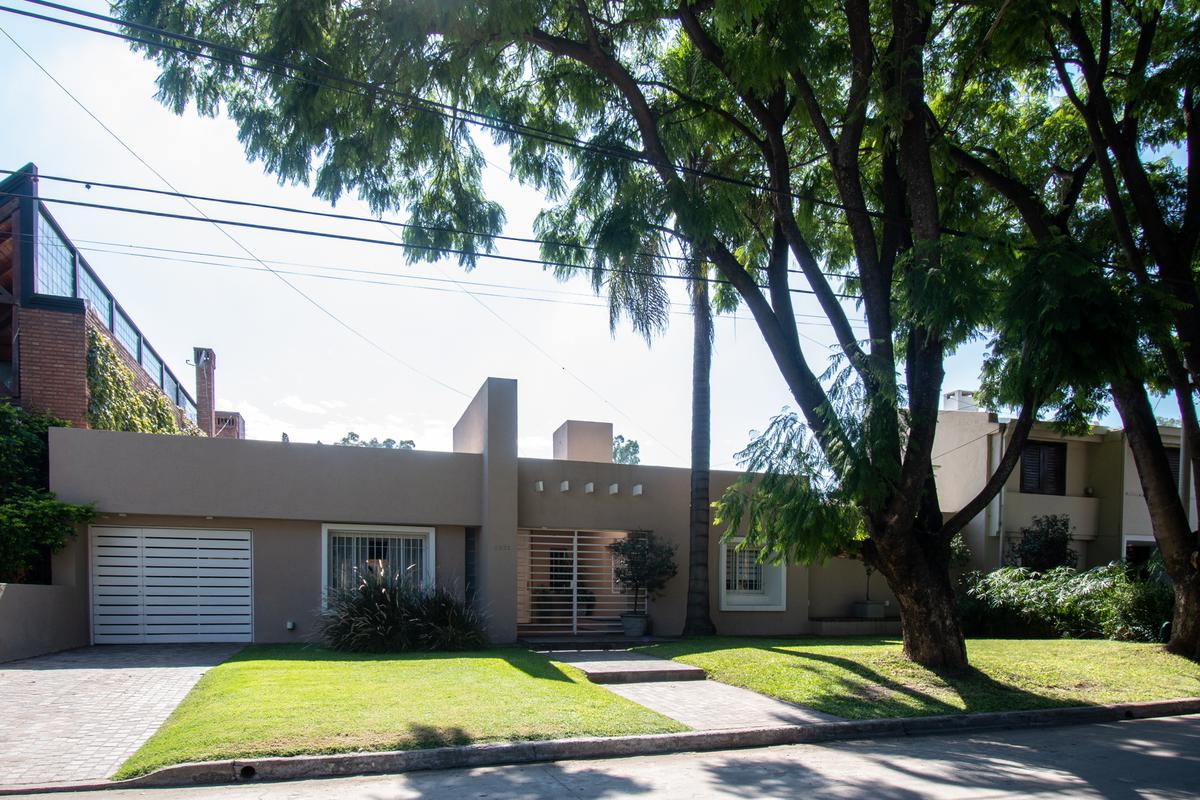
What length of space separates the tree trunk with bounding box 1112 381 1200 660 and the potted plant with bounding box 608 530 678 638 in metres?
8.40

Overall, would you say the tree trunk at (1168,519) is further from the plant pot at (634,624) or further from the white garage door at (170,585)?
the white garage door at (170,585)

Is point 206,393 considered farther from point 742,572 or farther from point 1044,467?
point 1044,467

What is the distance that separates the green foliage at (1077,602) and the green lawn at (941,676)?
1955mm

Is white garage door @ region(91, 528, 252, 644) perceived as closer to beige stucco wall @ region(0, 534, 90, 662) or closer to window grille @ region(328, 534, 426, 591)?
Result: beige stucco wall @ region(0, 534, 90, 662)

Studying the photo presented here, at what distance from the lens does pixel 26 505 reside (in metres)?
13.7

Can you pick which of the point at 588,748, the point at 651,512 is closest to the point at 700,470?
the point at 651,512

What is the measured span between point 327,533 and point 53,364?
5.88m

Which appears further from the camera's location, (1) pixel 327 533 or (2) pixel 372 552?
(2) pixel 372 552

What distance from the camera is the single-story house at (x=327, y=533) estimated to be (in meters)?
14.9

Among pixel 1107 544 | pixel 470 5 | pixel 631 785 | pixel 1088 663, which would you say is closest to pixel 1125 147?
pixel 1088 663

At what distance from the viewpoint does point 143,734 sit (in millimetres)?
7988

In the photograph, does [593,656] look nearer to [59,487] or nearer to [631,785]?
[631,785]

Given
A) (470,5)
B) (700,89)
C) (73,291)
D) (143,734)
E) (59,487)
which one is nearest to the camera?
(143,734)

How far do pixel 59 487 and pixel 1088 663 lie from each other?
16.5 m
